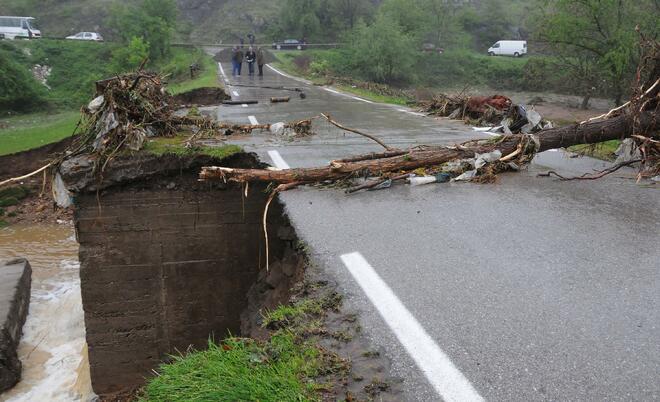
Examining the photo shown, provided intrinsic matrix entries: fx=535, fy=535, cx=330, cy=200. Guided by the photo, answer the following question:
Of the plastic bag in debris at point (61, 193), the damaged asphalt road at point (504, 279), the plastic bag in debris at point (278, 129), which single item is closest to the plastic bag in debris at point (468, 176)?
the damaged asphalt road at point (504, 279)

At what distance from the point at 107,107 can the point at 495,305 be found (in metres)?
6.93

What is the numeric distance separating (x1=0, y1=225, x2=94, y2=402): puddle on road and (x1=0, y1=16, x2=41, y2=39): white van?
1671 inches

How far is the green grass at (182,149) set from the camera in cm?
834

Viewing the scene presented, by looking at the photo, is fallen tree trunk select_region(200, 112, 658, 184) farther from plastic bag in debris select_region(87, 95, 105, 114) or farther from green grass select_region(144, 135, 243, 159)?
plastic bag in debris select_region(87, 95, 105, 114)

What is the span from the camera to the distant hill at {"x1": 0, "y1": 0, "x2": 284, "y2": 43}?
68.8m

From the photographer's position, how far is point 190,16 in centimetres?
8662

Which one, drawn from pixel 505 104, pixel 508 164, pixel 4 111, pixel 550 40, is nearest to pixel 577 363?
pixel 508 164

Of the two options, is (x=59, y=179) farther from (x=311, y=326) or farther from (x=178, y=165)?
(x=311, y=326)

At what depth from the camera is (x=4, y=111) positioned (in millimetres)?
33688

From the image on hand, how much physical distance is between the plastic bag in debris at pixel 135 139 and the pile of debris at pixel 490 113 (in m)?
6.16

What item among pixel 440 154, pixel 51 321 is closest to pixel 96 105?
pixel 440 154

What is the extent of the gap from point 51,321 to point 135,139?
6.48m

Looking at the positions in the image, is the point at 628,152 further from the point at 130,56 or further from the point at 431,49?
the point at 431,49

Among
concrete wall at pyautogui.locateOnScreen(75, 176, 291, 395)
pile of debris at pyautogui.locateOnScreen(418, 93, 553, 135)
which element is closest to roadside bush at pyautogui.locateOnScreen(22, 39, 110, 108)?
pile of debris at pyautogui.locateOnScreen(418, 93, 553, 135)
